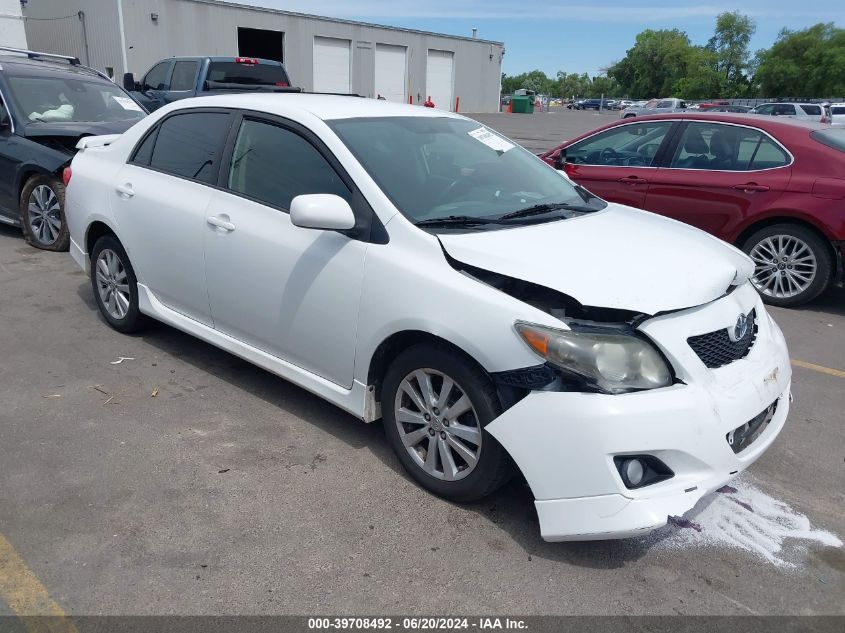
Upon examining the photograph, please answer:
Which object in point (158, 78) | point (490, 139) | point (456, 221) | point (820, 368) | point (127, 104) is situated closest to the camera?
point (456, 221)

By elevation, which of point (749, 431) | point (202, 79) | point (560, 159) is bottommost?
point (749, 431)

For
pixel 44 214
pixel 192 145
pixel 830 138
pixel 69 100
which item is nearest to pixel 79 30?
pixel 69 100

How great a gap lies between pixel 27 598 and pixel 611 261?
262 centimetres

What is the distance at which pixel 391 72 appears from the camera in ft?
134

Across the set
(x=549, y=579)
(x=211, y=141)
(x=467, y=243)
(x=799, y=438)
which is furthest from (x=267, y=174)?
(x=799, y=438)

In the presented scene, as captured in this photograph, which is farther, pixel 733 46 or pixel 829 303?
pixel 733 46

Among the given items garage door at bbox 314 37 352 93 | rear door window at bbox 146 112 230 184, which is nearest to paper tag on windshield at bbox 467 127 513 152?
rear door window at bbox 146 112 230 184

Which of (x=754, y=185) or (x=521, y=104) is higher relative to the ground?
(x=754, y=185)

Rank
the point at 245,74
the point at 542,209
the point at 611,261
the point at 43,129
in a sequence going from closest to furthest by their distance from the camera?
the point at 611,261 → the point at 542,209 → the point at 43,129 → the point at 245,74

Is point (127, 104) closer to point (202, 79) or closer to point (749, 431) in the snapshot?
point (202, 79)

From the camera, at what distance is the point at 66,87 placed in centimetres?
795

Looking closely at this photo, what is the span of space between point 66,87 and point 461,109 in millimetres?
40976

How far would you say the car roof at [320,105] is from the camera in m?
3.79

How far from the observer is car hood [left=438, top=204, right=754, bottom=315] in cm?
274
